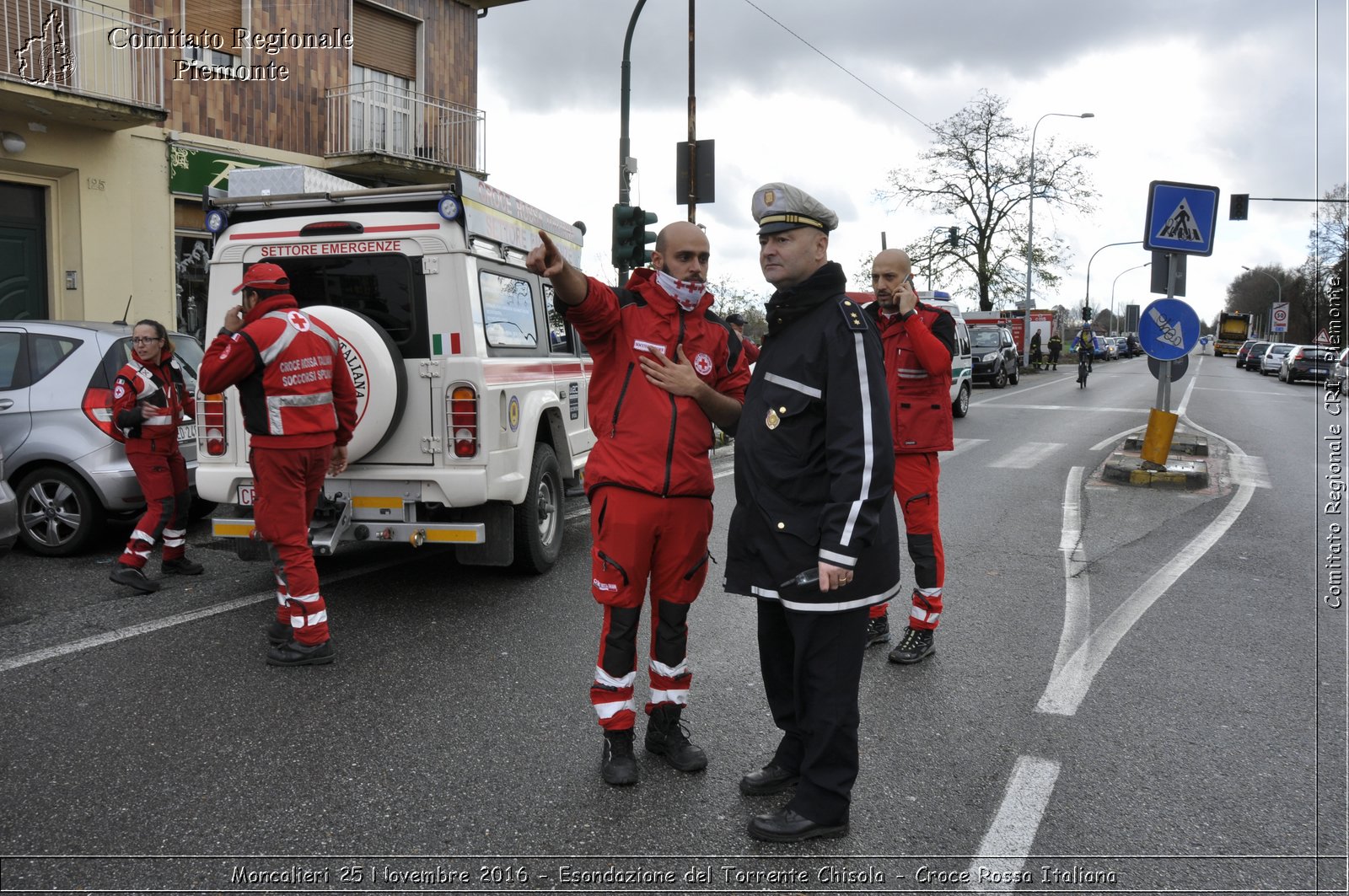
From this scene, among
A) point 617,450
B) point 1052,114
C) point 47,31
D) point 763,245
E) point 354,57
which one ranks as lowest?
point 617,450

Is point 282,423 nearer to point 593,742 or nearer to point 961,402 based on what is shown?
point 593,742

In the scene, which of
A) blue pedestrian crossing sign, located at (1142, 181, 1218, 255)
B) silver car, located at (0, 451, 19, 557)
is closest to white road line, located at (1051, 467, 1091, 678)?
blue pedestrian crossing sign, located at (1142, 181, 1218, 255)

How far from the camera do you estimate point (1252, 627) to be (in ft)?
18.1

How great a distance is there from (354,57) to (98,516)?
12.8 meters

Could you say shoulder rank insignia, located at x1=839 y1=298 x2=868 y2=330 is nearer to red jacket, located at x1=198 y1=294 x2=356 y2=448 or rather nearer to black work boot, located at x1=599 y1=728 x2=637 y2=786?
black work boot, located at x1=599 y1=728 x2=637 y2=786

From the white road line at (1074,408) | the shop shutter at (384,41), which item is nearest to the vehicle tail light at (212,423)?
the shop shutter at (384,41)

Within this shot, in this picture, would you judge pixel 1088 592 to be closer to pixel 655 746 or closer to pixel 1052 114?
pixel 655 746

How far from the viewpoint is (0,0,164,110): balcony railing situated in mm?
12234

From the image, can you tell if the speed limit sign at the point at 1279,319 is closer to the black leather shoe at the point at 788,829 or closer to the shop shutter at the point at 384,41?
the shop shutter at the point at 384,41

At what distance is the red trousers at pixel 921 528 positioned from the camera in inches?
194

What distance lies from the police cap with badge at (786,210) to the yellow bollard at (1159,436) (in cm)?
889

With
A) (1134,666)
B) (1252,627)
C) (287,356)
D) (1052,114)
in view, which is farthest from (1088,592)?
(1052,114)

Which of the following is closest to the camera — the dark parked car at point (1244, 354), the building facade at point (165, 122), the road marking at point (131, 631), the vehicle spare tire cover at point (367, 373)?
the road marking at point (131, 631)

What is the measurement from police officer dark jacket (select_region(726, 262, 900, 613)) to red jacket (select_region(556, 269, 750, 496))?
11.9 inches
